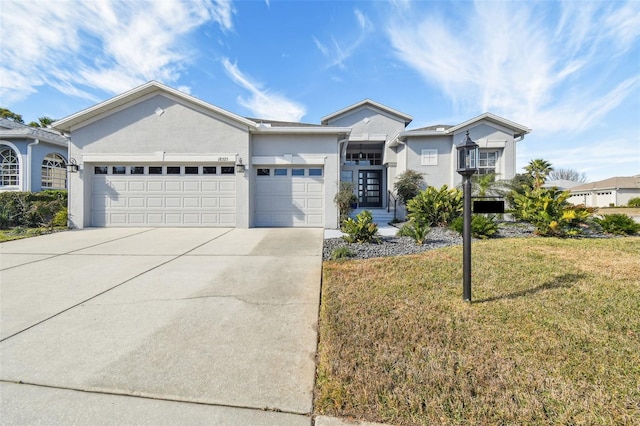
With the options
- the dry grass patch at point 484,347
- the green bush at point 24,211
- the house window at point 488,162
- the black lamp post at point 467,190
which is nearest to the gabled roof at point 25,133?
the green bush at point 24,211

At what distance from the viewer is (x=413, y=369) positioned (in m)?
2.21

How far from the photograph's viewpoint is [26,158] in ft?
43.8

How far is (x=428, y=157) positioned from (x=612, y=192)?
86.0 ft

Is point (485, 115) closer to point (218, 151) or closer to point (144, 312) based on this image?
point (218, 151)

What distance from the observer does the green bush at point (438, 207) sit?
9310mm

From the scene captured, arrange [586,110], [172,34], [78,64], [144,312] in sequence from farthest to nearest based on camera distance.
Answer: [586,110], [78,64], [172,34], [144,312]

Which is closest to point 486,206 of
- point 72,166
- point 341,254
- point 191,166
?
point 341,254

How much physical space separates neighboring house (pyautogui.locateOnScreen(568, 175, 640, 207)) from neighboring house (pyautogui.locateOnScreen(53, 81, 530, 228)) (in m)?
26.5

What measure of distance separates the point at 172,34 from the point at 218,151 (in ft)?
12.9

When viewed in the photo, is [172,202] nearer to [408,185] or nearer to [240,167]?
[240,167]

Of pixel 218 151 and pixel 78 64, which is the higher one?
pixel 78 64

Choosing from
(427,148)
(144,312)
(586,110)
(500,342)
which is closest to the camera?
(500,342)

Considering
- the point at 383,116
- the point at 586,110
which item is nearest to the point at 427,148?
the point at 383,116

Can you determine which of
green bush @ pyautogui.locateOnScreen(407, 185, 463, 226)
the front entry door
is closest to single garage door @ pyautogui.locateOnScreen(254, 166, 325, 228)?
green bush @ pyautogui.locateOnScreen(407, 185, 463, 226)
